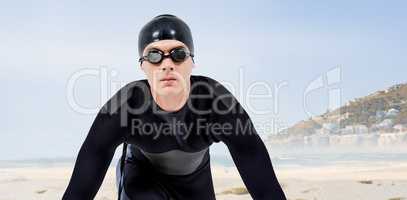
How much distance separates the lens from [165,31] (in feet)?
7.16

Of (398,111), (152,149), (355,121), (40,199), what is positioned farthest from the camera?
(398,111)

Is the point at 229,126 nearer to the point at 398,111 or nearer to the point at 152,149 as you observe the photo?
the point at 152,149

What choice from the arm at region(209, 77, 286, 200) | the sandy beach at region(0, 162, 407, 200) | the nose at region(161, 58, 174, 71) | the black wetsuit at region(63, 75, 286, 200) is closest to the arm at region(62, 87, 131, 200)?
the black wetsuit at region(63, 75, 286, 200)

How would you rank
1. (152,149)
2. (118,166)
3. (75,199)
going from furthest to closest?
(118,166) < (152,149) < (75,199)

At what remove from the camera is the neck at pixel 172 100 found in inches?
86.7

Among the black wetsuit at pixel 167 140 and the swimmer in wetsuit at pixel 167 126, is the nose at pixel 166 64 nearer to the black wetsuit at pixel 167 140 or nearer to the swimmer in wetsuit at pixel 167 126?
the swimmer in wetsuit at pixel 167 126

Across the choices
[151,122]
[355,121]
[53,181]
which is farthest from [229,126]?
[355,121]

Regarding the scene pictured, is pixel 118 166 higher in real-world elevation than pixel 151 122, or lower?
lower

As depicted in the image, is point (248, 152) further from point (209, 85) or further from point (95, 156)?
point (95, 156)

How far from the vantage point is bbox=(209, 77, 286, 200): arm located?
2160mm

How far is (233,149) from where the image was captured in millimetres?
2215

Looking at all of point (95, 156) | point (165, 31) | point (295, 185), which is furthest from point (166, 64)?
point (295, 185)

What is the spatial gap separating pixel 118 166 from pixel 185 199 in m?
0.37

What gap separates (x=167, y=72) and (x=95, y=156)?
1.47ft
